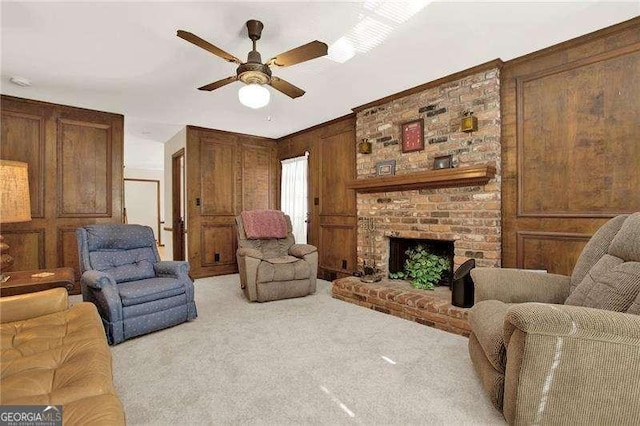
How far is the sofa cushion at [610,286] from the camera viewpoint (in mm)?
1333

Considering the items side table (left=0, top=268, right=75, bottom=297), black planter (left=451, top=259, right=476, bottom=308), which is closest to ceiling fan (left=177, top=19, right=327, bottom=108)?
side table (left=0, top=268, right=75, bottom=297)

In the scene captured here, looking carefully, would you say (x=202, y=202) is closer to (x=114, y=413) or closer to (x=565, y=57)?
(x=114, y=413)

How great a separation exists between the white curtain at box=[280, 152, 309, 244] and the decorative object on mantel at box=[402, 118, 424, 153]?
1923 mm

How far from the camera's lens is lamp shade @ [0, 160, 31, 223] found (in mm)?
2205

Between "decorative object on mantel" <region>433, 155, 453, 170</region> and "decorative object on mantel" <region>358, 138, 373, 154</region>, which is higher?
"decorative object on mantel" <region>358, 138, 373, 154</region>

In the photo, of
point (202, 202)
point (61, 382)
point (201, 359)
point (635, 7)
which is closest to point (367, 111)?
point (635, 7)

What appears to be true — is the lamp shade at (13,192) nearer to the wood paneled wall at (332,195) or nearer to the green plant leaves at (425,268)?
the wood paneled wall at (332,195)

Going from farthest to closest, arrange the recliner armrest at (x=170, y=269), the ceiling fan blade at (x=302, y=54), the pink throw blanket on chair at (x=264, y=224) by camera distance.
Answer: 1. the pink throw blanket on chair at (x=264, y=224)
2. the recliner armrest at (x=170, y=269)
3. the ceiling fan blade at (x=302, y=54)

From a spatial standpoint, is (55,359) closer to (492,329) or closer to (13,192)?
(13,192)

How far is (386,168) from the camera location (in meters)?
3.78

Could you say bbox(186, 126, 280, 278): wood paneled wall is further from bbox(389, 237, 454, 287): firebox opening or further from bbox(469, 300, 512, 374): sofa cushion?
bbox(469, 300, 512, 374): sofa cushion

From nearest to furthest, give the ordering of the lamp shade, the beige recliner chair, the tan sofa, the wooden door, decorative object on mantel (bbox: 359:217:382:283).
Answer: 1. the tan sofa
2. the lamp shade
3. the beige recliner chair
4. decorative object on mantel (bbox: 359:217:382:283)
5. the wooden door

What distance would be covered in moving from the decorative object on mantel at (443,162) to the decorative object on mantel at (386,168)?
0.54 meters

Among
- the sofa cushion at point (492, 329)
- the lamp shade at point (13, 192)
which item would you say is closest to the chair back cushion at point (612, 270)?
the sofa cushion at point (492, 329)
